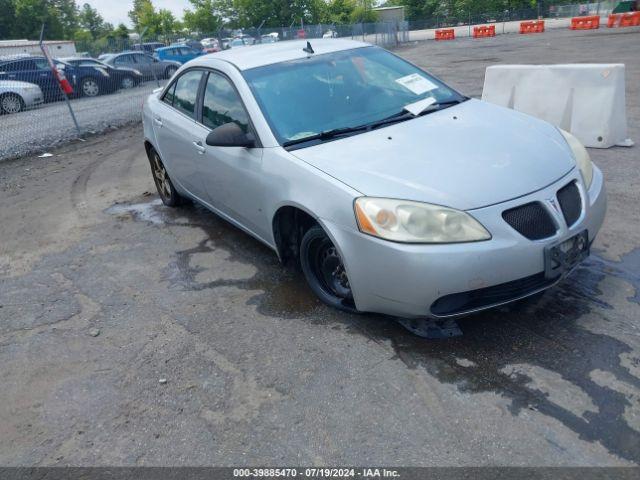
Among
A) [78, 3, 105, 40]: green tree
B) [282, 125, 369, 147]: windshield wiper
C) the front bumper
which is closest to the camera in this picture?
the front bumper

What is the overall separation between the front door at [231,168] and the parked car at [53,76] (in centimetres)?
849

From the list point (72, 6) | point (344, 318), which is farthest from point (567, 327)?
point (72, 6)

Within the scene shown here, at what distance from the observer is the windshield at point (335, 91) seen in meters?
3.64

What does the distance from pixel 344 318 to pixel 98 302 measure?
1.90 m

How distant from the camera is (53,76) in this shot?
1134 centimetres

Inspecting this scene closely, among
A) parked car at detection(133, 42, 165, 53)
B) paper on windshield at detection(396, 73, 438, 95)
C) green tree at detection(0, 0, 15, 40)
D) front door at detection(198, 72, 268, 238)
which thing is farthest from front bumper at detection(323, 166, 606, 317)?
green tree at detection(0, 0, 15, 40)

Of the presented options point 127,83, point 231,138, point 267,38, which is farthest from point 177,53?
point 231,138

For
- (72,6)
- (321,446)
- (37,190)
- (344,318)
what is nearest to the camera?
(321,446)

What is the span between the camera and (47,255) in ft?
16.3

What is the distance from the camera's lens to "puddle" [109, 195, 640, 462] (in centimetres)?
244

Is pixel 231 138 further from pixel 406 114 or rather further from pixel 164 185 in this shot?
pixel 164 185

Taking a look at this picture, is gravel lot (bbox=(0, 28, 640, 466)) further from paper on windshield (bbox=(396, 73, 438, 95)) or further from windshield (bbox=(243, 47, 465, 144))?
paper on windshield (bbox=(396, 73, 438, 95))

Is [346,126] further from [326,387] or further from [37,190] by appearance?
[37,190]

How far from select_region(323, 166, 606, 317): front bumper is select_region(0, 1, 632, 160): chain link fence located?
570cm
